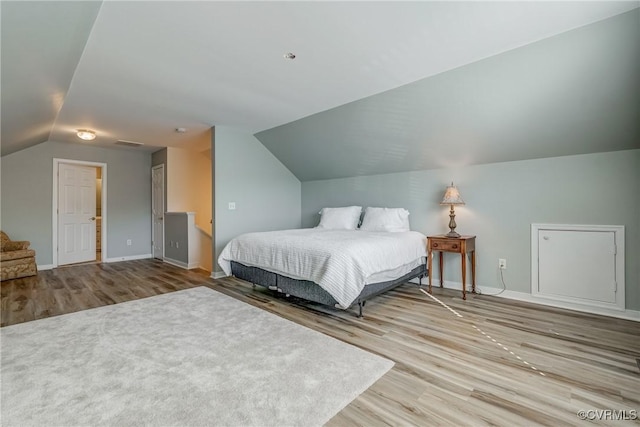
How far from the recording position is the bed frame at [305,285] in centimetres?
280

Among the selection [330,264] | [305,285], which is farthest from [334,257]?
[305,285]

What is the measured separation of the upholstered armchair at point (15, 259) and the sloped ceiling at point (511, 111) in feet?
15.3

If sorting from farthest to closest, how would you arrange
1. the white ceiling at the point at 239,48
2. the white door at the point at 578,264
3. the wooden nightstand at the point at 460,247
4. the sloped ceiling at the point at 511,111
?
the wooden nightstand at the point at 460,247 → the white door at the point at 578,264 → the sloped ceiling at the point at 511,111 → the white ceiling at the point at 239,48

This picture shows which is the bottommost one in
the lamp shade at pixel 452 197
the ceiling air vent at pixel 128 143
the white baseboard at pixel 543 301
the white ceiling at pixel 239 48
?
the white baseboard at pixel 543 301

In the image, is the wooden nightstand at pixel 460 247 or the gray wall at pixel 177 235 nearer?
the wooden nightstand at pixel 460 247

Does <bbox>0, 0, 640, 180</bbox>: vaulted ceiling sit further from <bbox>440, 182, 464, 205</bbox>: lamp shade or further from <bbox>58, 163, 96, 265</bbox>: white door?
<bbox>58, 163, 96, 265</bbox>: white door

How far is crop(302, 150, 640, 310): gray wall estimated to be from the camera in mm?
2758

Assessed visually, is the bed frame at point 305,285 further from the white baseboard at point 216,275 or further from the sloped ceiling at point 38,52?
the sloped ceiling at point 38,52

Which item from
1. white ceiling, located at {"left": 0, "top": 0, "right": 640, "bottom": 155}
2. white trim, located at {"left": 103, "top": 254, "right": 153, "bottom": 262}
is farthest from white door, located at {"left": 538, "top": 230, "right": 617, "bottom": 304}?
white trim, located at {"left": 103, "top": 254, "right": 153, "bottom": 262}

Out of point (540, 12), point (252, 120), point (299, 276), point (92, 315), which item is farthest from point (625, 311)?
point (92, 315)

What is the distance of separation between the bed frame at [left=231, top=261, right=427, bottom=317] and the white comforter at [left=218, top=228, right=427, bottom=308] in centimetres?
9

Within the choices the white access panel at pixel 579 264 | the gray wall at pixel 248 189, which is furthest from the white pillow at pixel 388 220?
the gray wall at pixel 248 189

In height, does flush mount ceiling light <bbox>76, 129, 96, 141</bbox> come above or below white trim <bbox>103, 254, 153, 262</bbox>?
above

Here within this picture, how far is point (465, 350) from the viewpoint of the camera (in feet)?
Answer: 6.99
